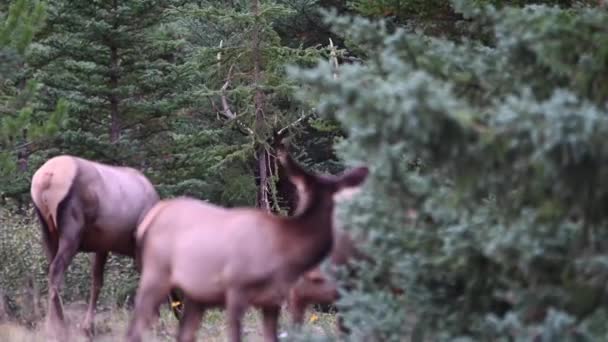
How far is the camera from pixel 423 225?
555cm

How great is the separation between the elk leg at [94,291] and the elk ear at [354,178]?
10.2 ft

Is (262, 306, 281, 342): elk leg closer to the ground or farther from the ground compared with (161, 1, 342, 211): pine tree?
farther from the ground

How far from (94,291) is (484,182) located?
5082mm

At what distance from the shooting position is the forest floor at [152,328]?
27.0 feet

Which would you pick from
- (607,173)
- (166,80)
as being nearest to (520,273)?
(607,173)

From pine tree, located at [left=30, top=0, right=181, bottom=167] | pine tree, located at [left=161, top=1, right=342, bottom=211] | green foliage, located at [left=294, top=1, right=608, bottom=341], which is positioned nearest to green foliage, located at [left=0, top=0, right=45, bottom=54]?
green foliage, located at [left=294, top=1, right=608, bottom=341]

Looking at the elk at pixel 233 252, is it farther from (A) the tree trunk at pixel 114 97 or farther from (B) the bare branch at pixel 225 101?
(B) the bare branch at pixel 225 101

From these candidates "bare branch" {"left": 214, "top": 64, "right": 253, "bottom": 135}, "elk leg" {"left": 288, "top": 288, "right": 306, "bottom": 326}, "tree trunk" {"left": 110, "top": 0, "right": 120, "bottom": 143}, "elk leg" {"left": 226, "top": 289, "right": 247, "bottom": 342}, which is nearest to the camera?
"elk leg" {"left": 226, "top": 289, "right": 247, "bottom": 342}

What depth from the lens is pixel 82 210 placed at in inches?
334

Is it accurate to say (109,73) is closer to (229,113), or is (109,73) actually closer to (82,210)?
(229,113)

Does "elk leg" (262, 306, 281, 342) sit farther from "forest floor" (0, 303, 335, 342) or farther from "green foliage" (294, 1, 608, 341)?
"forest floor" (0, 303, 335, 342)

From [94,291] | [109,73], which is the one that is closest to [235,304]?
[94,291]

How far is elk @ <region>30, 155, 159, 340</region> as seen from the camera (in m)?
8.39

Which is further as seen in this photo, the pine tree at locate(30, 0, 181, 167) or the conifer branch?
the conifer branch
